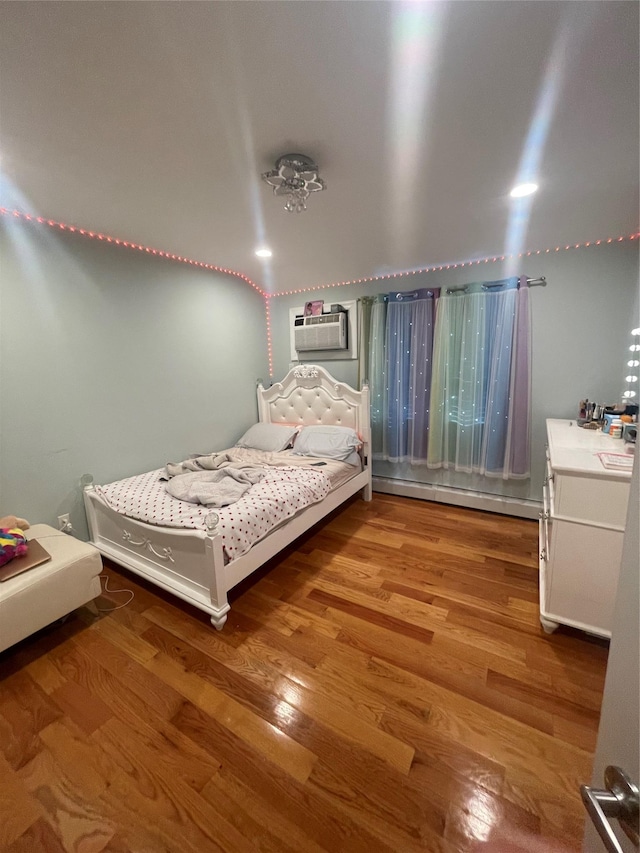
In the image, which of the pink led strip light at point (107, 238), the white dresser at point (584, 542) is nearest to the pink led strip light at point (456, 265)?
the pink led strip light at point (107, 238)

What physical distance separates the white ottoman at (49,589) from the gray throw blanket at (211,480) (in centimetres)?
58

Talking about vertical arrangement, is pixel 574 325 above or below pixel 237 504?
above

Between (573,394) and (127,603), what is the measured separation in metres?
3.53

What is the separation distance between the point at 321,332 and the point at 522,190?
2060 mm

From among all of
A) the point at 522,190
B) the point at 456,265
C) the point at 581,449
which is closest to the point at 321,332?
the point at 456,265

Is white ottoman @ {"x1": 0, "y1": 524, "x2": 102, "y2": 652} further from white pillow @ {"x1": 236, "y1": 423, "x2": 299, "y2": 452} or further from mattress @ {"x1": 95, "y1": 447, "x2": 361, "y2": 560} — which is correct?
white pillow @ {"x1": 236, "y1": 423, "x2": 299, "y2": 452}

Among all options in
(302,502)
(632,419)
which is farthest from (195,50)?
(632,419)

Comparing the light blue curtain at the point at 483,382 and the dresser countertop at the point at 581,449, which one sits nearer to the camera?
the dresser countertop at the point at 581,449

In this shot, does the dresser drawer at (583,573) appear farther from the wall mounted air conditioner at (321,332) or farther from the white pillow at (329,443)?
the wall mounted air conditioner at (321,332)

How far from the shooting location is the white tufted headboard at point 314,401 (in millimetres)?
3342

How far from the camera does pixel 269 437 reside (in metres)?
3.36

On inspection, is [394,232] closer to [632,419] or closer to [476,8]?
[476,8]

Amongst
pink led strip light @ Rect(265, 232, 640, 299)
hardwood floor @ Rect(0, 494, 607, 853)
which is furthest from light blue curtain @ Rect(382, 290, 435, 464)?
hardwood floor @ Rect(0, 494, 607, 853)

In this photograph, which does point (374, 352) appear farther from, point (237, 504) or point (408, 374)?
A: point (237, 504)
